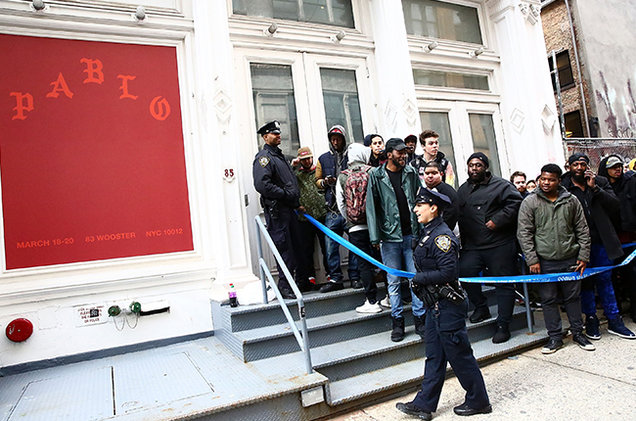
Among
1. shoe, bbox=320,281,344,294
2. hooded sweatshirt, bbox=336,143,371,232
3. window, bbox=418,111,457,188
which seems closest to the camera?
hooded sweatshirt, bbox=336,143,371,232

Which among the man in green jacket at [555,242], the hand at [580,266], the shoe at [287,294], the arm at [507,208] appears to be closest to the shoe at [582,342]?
the man in green jacket at [555,242]

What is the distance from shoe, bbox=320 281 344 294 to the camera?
5.02m

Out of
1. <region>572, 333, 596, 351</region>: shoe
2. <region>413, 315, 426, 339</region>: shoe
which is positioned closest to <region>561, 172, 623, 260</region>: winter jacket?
<region>572, 333, 596, 351</region>: shoe

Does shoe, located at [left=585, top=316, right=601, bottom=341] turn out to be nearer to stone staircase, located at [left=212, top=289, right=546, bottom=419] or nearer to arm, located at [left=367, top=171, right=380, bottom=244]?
stone staircase, located at [left=212, top=289, right=546, bottom=419]

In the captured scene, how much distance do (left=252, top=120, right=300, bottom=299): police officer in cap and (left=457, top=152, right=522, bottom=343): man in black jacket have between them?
198cm

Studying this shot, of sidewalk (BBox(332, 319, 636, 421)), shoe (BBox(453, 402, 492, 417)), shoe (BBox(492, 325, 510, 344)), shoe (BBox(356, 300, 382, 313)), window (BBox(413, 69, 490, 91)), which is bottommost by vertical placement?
sidewalk (BBox(332, 319, 636, 421))

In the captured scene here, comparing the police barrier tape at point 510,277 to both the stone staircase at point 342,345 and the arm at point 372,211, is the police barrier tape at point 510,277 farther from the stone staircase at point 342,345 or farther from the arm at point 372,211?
the stone staircase at point 342,345

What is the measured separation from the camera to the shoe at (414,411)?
10.5ft

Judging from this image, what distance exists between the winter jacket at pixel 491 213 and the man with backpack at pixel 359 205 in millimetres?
1145

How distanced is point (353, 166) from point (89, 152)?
119 inches

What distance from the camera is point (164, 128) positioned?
207 inches

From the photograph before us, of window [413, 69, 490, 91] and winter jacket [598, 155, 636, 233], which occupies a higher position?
window [413, 69, 490, 91]

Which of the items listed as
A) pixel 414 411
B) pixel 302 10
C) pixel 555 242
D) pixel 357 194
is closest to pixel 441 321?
pixel 414 411

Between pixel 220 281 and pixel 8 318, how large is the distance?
2126 millimetres
